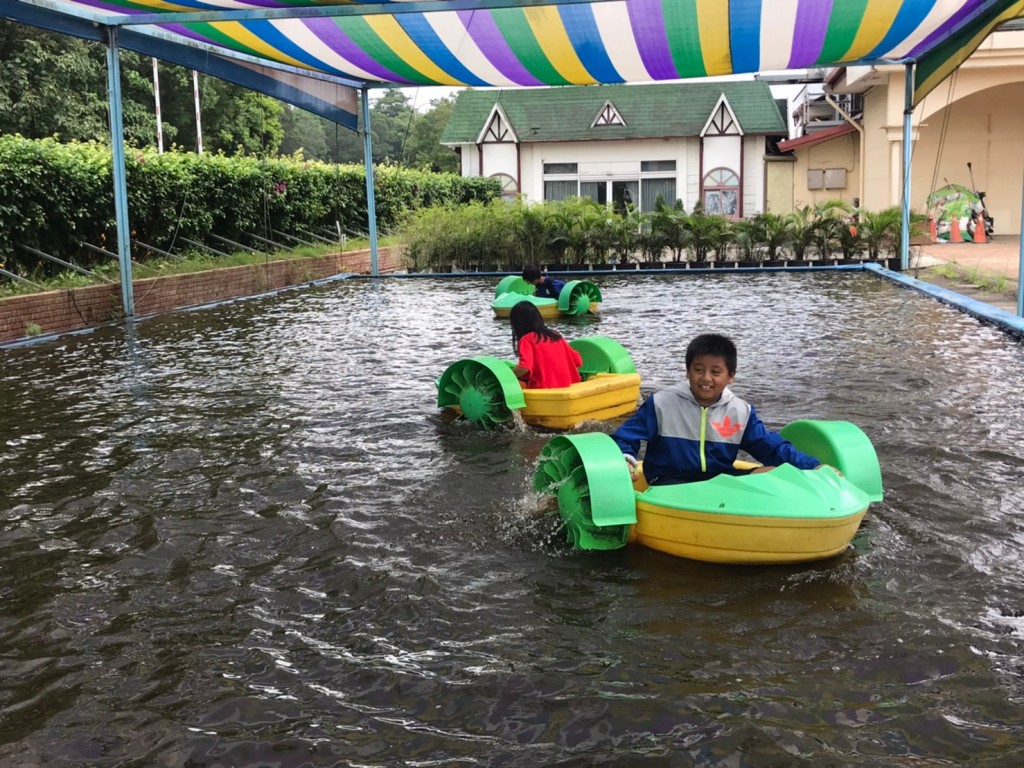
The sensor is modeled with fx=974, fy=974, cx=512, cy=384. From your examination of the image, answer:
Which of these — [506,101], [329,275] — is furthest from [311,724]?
[506,101]

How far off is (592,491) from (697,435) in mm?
618

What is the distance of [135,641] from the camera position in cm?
347

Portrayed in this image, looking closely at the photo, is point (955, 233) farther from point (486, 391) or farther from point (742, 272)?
point (486, 391)

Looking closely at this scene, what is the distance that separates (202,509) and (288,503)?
16.7 inches

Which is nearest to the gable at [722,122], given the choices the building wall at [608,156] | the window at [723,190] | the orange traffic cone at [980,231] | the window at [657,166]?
the building wall at [608,156]

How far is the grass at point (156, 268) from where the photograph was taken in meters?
12.0

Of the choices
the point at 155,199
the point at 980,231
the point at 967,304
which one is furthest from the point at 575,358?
the point at 980,231

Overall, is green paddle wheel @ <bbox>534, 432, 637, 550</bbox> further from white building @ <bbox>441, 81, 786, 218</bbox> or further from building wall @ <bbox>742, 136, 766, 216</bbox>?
building wall @ <bbox>742, 136, 766, 216</bbox>

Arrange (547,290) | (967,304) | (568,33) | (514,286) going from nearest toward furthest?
(568,33) → (967,304) → (547,290) → (514,286)

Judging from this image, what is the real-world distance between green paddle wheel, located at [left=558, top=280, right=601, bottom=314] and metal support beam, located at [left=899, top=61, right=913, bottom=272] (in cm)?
594

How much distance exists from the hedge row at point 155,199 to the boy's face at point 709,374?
10.7m

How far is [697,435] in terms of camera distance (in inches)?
173

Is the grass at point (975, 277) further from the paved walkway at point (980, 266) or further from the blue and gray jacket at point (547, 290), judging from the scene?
the blue and gray jacket at point (547, 290)

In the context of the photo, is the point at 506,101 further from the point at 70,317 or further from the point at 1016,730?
the point at 1016,730
